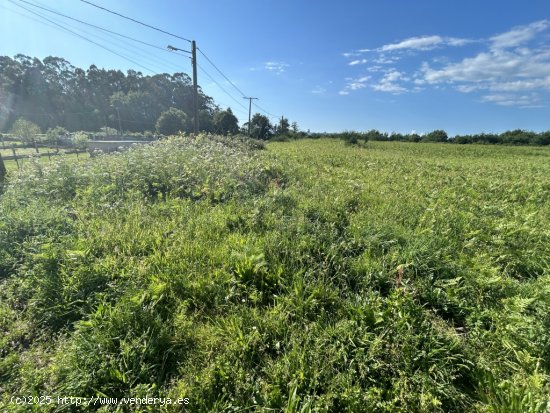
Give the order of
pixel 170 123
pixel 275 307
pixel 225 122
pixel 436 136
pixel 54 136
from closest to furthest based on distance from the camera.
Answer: pixel 275 307
pixel 54 136
pixel 436 136
pixel 170 123
pixel 225 122

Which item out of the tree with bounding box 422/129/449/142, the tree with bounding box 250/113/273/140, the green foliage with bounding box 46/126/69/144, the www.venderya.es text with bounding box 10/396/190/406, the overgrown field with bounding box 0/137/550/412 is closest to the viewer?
the www.venderya.es text with bounding box 10/396/190/406

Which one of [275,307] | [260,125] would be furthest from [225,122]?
[275,307]

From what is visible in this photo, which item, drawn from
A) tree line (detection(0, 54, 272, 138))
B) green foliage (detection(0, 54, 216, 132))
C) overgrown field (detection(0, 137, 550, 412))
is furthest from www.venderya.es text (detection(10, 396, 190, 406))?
green foliage (detection(0, 54, 216, 132))

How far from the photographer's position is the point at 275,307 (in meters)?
2.79

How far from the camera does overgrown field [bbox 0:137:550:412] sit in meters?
2.04

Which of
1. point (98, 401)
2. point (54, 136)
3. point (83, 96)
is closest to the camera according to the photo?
point (98, 401)

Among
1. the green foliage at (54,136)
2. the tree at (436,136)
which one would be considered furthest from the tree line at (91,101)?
the tree at (436,136)

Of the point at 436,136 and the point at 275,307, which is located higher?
the point at 436,136

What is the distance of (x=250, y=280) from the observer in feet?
10.6

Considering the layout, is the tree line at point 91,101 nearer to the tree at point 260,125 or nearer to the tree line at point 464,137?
the tree at point 260,125

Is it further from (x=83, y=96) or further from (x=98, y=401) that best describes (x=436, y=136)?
(x=83, y=96)

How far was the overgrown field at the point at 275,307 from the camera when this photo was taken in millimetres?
2045

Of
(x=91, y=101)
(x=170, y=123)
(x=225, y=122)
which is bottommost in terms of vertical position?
(x=170, y=123)

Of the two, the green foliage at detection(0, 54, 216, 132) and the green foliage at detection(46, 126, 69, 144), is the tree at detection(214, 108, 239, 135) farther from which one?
the green foliage at detection(46, 126, 69, 144)
